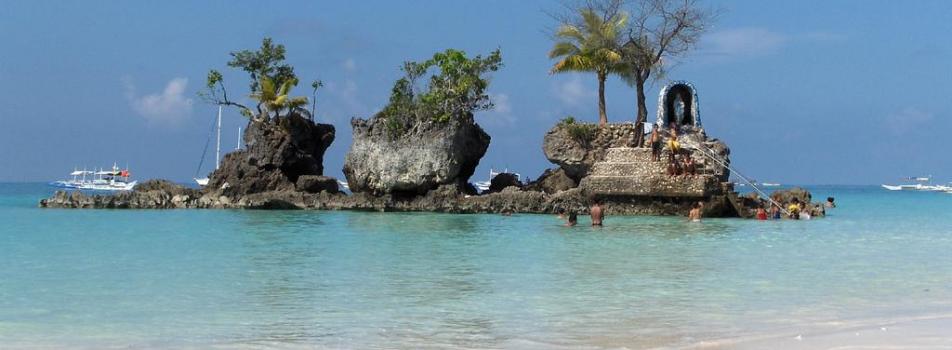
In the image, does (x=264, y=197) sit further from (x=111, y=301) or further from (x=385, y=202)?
(x=111, y=301)

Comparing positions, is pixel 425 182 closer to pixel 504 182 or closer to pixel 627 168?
pixel 504 182

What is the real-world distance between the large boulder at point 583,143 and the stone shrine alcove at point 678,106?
1180 millimetres

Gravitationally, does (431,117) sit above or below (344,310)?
above

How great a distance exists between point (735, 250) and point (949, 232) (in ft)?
32.5

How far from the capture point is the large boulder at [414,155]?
107 ft

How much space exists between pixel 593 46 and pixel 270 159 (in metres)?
12.9

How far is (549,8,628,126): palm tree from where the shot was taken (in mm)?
31609

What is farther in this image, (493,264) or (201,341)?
(493,264)

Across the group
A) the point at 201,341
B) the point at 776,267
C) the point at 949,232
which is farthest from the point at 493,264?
the point at 949,232

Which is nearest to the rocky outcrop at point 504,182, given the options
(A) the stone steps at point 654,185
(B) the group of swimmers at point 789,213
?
(A) the stone steps at point 654,185

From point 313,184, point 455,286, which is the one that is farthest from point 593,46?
point 455,286

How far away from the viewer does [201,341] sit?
24.7 feet

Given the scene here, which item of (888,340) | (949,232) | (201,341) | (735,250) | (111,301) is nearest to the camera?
(888,340)

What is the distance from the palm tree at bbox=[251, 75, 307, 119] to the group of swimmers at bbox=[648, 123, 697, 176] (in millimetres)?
16154
